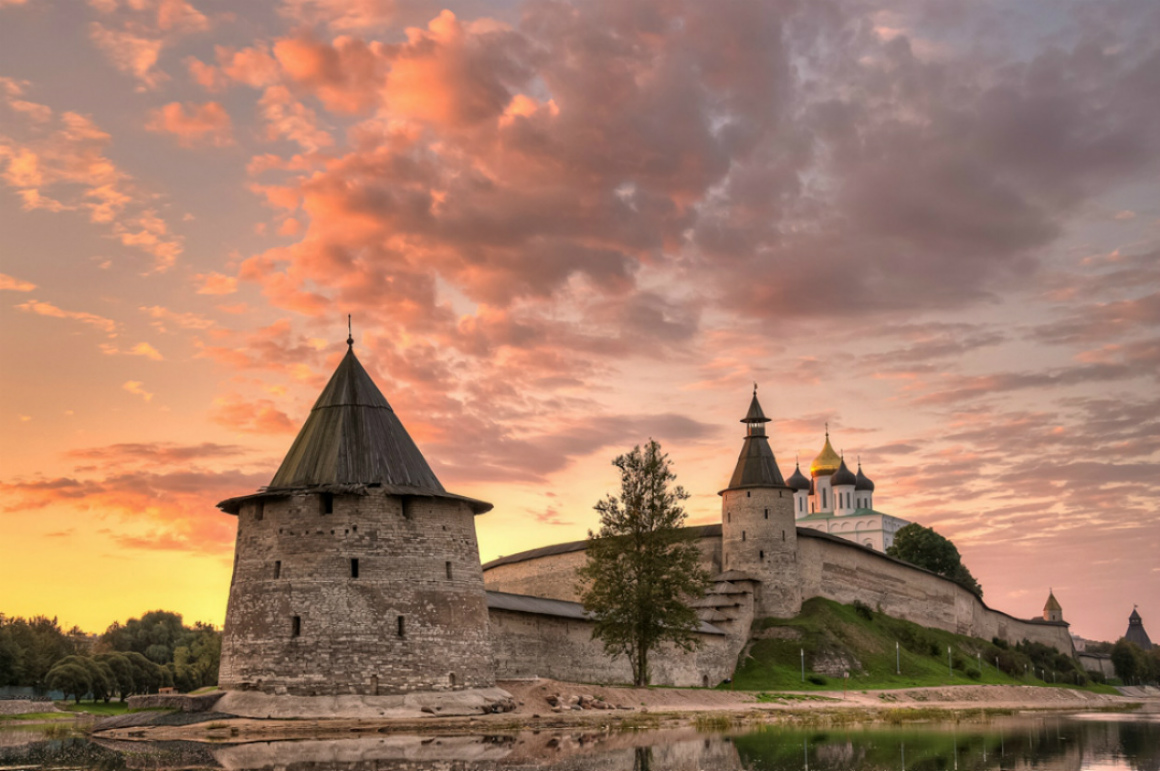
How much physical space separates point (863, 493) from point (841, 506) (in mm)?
3328

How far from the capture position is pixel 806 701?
4484 cm

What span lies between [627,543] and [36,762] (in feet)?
84.7

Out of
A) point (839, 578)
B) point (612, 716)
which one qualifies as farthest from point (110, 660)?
point (839, 578)

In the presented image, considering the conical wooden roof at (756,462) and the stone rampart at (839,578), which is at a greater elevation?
the conical wooden roof at (756,462)

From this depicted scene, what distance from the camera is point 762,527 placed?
2498 inches

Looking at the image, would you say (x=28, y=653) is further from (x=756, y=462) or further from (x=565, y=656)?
(x=756, y=462)

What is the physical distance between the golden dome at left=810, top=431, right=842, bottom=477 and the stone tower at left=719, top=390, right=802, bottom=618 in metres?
64.0

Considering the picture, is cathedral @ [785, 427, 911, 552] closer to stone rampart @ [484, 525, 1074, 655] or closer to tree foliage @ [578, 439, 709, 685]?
stone rampart @ [484, 525, 1074, 655]

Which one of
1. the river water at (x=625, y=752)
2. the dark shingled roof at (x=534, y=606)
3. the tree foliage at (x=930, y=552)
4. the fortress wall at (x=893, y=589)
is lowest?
the river water at (x=625, y=752)

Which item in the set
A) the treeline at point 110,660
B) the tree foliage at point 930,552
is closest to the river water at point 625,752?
the treeline at point 110,660

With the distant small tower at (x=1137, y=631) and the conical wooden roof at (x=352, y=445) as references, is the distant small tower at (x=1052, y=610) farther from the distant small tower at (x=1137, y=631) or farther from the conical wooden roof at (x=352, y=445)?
the conical wooden roof at (x=352, y=445)

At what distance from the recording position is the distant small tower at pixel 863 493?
125 meters

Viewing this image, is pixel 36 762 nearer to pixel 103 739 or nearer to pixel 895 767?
pixel 103 739

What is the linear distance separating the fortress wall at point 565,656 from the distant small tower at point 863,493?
77499 mm
